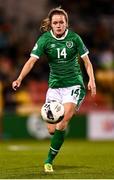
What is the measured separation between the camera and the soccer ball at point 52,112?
9.15 m

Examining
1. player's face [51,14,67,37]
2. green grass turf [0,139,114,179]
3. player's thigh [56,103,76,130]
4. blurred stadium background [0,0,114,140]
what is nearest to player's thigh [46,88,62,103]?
player's thigh [56,103,76,130]

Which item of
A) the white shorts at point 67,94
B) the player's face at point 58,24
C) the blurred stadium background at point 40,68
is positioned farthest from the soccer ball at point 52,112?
the blurred stadium background at point 40,68

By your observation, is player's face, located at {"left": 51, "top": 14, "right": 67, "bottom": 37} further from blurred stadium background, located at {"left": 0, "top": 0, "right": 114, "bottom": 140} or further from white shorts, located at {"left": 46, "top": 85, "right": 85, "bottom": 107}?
blurred stadium background, located at {"left": 0, "top": 0, "right": 114, "bottom": 140}

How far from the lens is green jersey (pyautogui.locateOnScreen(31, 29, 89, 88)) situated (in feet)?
31.4

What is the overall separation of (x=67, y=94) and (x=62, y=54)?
0.53m

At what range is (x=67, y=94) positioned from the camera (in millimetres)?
9617

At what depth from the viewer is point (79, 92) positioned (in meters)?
9.70

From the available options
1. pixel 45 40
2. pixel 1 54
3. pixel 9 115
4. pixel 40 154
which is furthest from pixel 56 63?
pixel 1 54

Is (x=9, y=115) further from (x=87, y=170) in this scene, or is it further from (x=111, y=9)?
(x=87, y=170)

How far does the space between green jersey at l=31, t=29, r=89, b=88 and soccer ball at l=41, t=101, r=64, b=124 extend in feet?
1.86

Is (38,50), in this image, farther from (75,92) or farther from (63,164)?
(63,164)

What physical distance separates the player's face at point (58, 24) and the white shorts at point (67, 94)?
77cm

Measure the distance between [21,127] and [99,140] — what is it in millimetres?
1987

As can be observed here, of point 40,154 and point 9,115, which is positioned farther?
point 9,115
